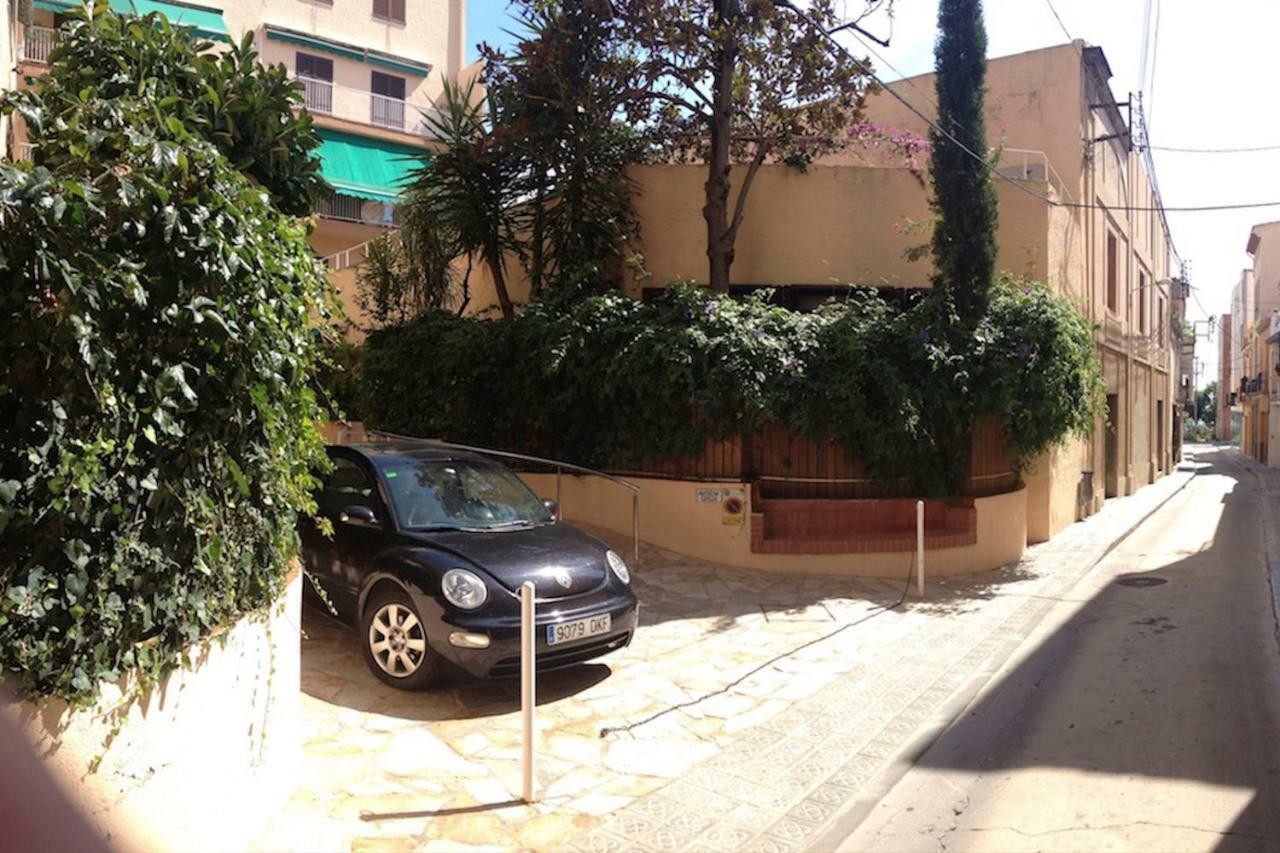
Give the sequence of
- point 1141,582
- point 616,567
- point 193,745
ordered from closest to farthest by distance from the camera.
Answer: point 193,745 → point 616,567 → point 1141,582

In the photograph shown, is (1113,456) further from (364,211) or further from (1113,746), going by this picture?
(364,211)

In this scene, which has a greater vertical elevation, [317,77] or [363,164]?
[317,77]

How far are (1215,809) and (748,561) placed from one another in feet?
18.1

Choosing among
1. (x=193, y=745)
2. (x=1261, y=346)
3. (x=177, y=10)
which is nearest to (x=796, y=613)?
(x=193, y=745)

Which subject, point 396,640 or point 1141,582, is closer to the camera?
point 396,640

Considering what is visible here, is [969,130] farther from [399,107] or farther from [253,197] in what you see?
[399,107]

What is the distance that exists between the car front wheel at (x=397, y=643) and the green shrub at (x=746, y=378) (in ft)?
15.0

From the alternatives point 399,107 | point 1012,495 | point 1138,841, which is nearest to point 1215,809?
point 1138,841

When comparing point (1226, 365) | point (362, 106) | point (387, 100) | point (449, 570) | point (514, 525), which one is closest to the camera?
point (449, 570)

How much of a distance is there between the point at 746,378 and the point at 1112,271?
13.8 m

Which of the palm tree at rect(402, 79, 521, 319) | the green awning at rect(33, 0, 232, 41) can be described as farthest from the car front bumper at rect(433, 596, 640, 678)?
the green awning at rect(33, 0, 232, 41)

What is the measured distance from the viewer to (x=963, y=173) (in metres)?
10.7

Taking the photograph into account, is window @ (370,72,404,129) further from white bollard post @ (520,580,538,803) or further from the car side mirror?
white bollard post @ (520,580,538,803)

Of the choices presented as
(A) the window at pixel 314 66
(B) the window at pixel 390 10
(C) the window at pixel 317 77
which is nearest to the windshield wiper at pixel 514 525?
(C) the window at pixel 317 77
